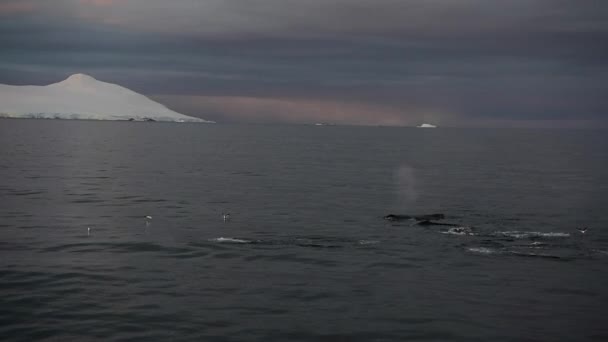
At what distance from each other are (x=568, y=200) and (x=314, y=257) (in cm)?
3276

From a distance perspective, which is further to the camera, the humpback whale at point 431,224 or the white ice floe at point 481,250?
the humpback whale at point 431,224

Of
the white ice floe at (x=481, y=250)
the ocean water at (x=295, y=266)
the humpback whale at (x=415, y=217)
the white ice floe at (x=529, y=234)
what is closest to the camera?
the ocean water at (x=295, y=266)

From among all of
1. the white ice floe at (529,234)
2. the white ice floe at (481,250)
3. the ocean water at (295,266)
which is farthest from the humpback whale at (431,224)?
the white ice floe at (481,250)

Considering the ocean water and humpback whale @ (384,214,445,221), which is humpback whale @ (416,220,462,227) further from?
the ocean water

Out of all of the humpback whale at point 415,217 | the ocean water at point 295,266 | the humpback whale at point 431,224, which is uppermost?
the humpback whale at point 415,217

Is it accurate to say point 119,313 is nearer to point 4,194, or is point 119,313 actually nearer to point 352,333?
point 352,333

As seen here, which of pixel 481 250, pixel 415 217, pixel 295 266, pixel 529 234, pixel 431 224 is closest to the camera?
pixel 295 266

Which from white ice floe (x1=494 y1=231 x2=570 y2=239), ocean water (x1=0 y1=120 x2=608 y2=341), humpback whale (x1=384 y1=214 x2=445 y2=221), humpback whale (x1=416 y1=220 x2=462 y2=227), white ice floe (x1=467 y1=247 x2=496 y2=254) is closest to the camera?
ocean water (x1=0 y1=120 x2=608 y2=341)

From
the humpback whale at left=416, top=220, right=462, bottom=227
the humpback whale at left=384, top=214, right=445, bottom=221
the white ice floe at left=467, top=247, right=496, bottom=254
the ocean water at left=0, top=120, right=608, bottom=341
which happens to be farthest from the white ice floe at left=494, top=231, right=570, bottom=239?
the humpback whale at left=384, top=214, right=445, bottom=221

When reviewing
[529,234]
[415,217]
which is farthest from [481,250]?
[415,217]

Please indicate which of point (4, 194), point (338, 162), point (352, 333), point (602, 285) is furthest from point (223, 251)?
point (338, 162)

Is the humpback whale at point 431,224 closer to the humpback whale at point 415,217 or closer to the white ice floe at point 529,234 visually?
the humpback whale at point 415,217

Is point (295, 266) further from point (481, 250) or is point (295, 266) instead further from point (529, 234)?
point (529, 234)

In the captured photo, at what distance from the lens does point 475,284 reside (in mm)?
26172
